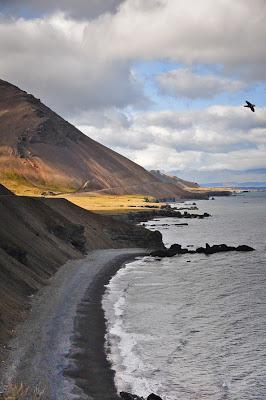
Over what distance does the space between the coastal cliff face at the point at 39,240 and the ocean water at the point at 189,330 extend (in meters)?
6.88

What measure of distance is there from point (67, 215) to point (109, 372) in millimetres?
63839

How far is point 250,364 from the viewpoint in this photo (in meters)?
29.8

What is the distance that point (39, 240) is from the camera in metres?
63.1

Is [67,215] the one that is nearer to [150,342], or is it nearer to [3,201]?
[3,201]

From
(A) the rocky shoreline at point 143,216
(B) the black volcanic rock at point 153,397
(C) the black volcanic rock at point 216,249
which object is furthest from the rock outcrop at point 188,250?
(B) the black volcanic rock at point 153,397

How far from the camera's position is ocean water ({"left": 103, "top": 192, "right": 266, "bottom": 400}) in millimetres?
27062

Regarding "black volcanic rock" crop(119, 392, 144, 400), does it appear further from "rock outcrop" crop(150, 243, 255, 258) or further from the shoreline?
"rock outcrop" crop(150, 243, 255, 258)

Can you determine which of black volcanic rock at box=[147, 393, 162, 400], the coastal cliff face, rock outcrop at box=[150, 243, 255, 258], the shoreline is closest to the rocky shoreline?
the coastal cliff face

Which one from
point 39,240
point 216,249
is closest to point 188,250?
point 216,249

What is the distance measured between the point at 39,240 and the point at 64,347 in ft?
107

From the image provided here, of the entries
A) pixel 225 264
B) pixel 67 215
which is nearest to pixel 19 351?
pixel 225 264

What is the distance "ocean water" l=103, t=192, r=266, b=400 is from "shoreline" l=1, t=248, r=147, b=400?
1029 millimetres

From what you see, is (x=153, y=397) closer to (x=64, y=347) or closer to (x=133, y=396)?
(x=133, y=396)

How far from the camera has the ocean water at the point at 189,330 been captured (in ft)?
88.8
